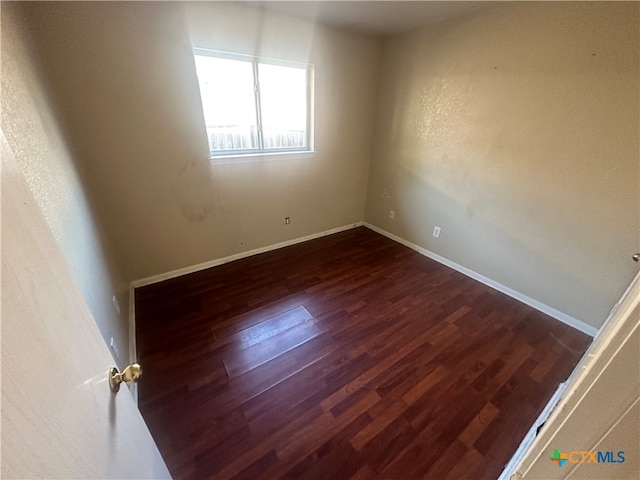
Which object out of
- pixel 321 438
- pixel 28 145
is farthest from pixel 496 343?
pixel 28 145

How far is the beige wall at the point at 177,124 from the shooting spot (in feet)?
5.62

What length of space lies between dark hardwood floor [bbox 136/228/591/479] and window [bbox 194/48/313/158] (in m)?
1.37

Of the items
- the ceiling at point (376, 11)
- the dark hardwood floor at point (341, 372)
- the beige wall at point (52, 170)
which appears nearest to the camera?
the beige wall at point (52, 170)

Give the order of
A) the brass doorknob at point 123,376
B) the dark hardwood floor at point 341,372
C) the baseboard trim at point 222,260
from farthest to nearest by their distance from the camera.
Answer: the baseboard trim at point 222,260 → the dark hardwood floor at point 341,372 → the brass doorknob at point 123,376

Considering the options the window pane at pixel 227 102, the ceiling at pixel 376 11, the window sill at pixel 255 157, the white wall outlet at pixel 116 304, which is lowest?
the white wall outlet at pixel 116 304

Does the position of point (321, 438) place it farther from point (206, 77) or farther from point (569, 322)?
point (206, 77)

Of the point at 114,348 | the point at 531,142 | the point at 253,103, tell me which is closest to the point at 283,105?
the point at 253,103

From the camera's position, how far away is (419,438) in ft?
4.28

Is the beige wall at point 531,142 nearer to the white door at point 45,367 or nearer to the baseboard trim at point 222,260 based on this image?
the baseboard trim at point 222,260

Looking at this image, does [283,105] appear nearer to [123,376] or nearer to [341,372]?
[341,372]

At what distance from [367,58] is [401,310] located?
106 inches

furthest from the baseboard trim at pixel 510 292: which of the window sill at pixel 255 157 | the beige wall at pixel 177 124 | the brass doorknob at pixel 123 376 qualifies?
the brass doorknob at pixel 123 376

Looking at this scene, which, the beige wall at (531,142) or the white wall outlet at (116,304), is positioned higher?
the beige wall at (531,142)

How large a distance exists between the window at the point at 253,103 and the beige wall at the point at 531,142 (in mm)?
1054
